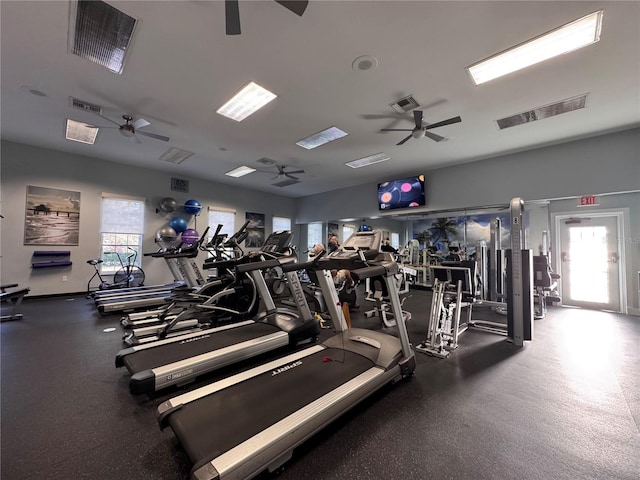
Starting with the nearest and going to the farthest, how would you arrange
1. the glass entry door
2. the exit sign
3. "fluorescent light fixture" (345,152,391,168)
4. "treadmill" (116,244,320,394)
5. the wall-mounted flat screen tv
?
1. "treadmill" (116,244,320,394)
2. the exit sign
3. the glass entry door
4. "fluorescent light fixture" (345,152,391,168)
5. the wall-mounted flat screen tv

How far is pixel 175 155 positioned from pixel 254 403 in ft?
20.5

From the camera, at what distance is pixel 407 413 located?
1.97 metres

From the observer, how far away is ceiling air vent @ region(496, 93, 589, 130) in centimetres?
372

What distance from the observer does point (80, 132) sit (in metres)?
5.05

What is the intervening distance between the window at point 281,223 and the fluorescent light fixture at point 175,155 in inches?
167

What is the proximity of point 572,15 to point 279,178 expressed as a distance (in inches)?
266

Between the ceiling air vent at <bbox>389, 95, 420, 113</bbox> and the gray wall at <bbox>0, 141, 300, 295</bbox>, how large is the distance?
6581 mm

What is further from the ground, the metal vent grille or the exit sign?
the metal vent grille

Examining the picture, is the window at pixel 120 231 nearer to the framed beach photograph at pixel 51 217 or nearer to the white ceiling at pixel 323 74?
the framed beach photograph at pixel 51 217

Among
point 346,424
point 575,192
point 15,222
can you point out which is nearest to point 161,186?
point 15,222

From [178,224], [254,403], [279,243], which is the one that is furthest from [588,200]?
[178,224]

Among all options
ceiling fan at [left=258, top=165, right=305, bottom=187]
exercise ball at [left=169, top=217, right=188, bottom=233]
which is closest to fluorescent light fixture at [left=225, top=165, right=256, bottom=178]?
ceiling fan at [left=258, top=165, right=305, bottom=187]

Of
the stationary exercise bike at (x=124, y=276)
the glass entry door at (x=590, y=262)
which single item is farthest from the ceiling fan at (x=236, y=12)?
the glass entry door at (x=590, y=262)

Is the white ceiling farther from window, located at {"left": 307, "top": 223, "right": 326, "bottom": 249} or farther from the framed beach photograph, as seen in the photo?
window, located at {"left": 307, "top": 223, "right": 326, "bottom": 249}
